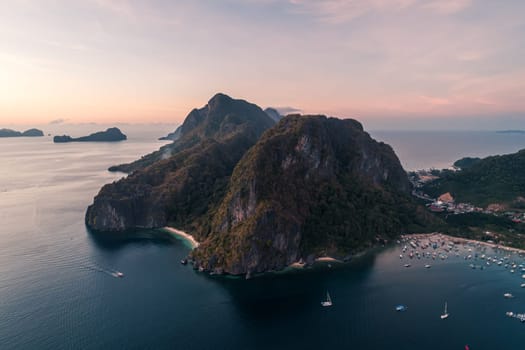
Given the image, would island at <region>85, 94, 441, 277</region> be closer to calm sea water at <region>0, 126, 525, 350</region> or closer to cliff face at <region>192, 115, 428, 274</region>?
cliff face at <region>192, 115, 428, 274</region>

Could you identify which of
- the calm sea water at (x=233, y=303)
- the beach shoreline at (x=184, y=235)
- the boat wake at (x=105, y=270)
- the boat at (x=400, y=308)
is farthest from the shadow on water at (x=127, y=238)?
the boat at (x=400, y=308)

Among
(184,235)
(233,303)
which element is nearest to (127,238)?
(184,235)

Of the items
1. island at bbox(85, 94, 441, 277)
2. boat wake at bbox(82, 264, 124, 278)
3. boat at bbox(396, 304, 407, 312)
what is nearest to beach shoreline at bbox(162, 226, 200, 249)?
island at bbox(85, 94, 441, 277)

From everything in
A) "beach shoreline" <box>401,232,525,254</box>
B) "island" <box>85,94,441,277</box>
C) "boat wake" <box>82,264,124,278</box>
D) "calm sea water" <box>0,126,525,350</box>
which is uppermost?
"island" <box>85,94,441,277</box>

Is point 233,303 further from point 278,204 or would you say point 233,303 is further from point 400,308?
point 400,308

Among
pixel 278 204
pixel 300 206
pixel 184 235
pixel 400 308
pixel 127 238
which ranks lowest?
pixel 400 308

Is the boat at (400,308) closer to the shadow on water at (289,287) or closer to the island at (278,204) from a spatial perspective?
the shadow on water at (289,287)

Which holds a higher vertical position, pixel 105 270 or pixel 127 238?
pixel 127 238

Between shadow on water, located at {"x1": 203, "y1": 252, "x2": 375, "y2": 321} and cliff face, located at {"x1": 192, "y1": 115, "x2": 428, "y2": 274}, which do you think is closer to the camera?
shadow on water, located at {"x1": 203, "y1": 252, "x2": 375, "y2": 321}
